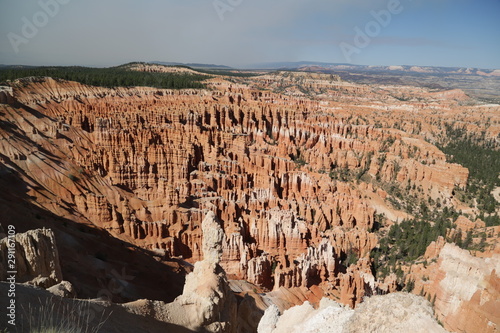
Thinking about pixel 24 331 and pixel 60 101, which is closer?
pixel 24 331

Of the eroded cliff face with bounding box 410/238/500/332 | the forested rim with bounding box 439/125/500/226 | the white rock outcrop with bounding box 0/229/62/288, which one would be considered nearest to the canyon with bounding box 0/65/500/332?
the eroded cliff face with bounding box 410/238/500/332

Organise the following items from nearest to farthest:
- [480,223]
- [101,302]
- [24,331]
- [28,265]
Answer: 1. [24,331]
2. [101,302]
3. [28,265]
4. [480,223]

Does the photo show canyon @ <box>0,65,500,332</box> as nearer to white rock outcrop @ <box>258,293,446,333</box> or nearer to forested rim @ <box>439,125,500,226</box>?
white rock outcrop @ <box>258,293,446,333</box>

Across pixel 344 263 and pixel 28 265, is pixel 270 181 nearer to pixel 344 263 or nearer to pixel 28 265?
pixel 344 263

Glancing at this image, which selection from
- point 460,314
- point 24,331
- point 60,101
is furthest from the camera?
point 60,101

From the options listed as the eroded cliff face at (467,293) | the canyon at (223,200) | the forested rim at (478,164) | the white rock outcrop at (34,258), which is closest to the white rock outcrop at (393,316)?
the canyon at (223,200)

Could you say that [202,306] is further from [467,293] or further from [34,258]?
[467,293]

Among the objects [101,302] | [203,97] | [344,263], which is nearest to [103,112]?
[203,97]

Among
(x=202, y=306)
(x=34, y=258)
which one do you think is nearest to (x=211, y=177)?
(x=34, y=258)
